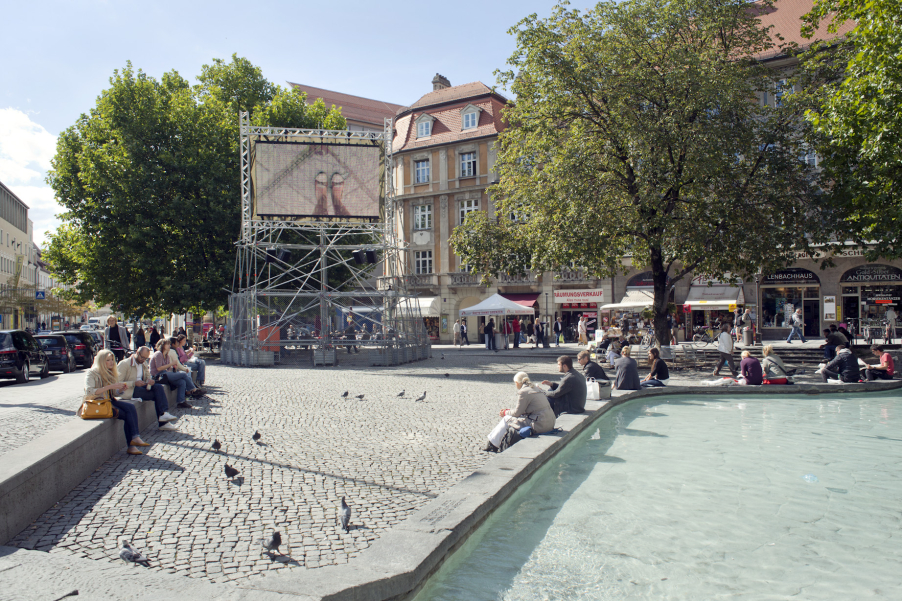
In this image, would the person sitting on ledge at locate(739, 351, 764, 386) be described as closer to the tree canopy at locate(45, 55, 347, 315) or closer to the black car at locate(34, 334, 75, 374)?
the black car at locate(34, 334, 75, 374)

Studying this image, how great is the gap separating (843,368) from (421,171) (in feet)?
115

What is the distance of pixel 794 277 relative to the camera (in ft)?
116

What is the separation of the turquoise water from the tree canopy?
76.8 feet

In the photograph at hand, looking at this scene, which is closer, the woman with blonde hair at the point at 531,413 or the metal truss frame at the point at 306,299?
the woman with blonde hair at the point at 531,413

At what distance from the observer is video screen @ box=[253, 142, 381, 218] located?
23.8m

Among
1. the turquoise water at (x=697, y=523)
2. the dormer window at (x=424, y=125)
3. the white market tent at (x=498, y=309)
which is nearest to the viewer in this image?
the turquoise water at (x=697, y=523)

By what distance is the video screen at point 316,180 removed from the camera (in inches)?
936

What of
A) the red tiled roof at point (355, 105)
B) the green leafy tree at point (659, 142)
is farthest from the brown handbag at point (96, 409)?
the red tiled roof at point (355, 105)

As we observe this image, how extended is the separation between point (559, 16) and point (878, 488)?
660 inches

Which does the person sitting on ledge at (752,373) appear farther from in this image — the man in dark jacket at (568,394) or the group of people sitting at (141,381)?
the group of people sitting at (141,381)

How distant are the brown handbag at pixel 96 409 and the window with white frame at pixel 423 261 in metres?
37.7

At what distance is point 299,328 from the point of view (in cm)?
2398

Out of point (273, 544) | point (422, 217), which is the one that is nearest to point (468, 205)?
point (422, 217)

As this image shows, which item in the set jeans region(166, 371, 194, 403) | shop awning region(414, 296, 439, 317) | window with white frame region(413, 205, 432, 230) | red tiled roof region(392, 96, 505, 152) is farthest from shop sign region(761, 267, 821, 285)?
jeans region(166, 371, 194, 403)
